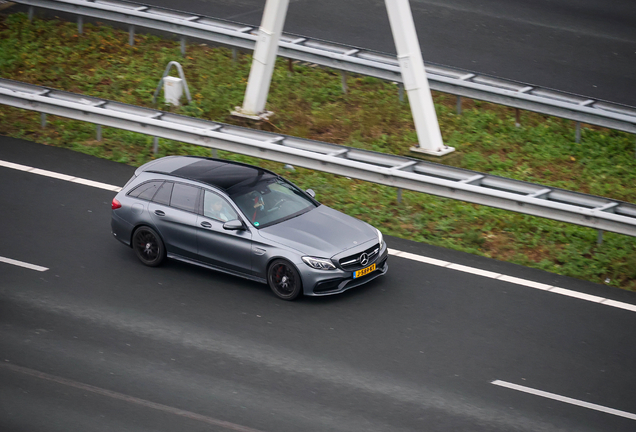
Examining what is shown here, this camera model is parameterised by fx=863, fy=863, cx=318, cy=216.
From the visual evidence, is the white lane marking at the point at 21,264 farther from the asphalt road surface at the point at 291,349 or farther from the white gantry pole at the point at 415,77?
the white gantry pole at the point at 415,77

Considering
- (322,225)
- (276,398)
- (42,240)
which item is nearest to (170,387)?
(276,398)

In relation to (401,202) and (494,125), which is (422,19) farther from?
(401,202)

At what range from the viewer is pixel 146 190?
1258cm

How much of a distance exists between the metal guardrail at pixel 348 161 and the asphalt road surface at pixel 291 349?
1.14m

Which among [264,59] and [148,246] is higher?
[264,59]

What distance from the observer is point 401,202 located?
14672mm

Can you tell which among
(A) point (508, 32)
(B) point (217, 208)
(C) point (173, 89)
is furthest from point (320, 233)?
(A) point (508, 32)

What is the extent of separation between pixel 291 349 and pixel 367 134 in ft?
24.8

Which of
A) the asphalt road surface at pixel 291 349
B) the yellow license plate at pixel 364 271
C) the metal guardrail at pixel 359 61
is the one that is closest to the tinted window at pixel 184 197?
the asphalt road surface at pixel 291 349

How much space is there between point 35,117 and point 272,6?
5.37m

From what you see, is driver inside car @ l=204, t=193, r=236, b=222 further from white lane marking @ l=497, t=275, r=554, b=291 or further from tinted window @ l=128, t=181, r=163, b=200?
white lane marking @ l=497, t=275, r=554, b=291

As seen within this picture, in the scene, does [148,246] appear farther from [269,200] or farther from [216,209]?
[269,200]

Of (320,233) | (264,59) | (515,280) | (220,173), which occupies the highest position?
(264,59)

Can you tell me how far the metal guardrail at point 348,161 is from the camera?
43.9 ft
